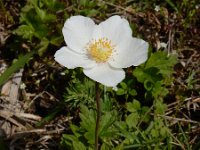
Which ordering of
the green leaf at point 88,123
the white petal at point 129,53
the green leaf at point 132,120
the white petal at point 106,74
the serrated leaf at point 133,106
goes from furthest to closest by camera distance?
the serrated leaf at point 133,106
the green leaf at point 132,120
the green leaf at point 88,123
the white petal at point 129,53
the white petal at point 106,74

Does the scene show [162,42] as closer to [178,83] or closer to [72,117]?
[178,83]

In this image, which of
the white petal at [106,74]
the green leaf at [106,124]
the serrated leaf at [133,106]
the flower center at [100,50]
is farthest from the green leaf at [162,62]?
the white petal at [106,74]

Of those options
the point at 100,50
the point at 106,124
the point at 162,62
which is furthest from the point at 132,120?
the point at 100,50

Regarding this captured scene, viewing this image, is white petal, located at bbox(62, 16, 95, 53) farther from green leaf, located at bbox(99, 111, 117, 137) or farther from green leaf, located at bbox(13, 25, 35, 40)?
green leaf, located at bbox(13, 25, 35, 40)

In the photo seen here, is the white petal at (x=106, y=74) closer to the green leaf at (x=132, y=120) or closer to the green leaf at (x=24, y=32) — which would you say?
the green leaf at (x=132, y=120)

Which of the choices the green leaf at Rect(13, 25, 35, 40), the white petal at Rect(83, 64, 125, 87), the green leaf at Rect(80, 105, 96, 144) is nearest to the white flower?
the white petal at Rect(83, 64, 125, 87)

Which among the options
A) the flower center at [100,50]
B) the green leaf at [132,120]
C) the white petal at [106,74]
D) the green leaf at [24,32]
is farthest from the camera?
the green leaf at [24,32]
